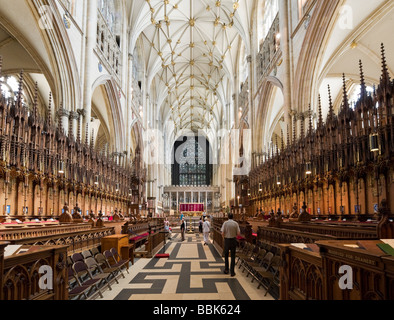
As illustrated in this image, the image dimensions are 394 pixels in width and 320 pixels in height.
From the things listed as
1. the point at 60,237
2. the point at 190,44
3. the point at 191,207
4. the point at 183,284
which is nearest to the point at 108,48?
the point at 190,44

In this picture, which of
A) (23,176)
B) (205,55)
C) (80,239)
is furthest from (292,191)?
(205,55)

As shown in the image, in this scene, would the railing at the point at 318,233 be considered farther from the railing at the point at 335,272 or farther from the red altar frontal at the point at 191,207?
the red altar frontal at the point at 191,207

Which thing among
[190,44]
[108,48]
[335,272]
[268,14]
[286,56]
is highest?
[190,44]

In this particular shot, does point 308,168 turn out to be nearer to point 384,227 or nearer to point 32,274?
point 384,227

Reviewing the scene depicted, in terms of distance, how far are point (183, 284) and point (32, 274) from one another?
354 centimetres

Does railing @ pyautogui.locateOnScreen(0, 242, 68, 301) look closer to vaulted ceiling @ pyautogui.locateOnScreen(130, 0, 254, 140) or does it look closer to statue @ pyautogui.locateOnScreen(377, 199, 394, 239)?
→ statue @ pyautogui.locateOnScreen(377, 199, 394, 239)

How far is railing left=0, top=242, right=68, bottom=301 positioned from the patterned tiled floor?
1.79 metres

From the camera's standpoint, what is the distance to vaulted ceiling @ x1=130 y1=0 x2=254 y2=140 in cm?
2416

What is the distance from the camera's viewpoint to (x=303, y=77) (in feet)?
45.6

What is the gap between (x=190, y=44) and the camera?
30.8 m

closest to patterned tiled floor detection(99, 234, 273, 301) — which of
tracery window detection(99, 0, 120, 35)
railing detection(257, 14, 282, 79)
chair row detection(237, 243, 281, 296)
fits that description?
chair row detection(237, 243, 281, 296)

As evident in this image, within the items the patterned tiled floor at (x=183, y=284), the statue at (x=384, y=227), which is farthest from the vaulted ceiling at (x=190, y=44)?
the statue at (x=384, y=227)

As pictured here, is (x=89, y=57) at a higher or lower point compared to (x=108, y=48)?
lower

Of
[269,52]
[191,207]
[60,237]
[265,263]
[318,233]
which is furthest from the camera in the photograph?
[191,207]
